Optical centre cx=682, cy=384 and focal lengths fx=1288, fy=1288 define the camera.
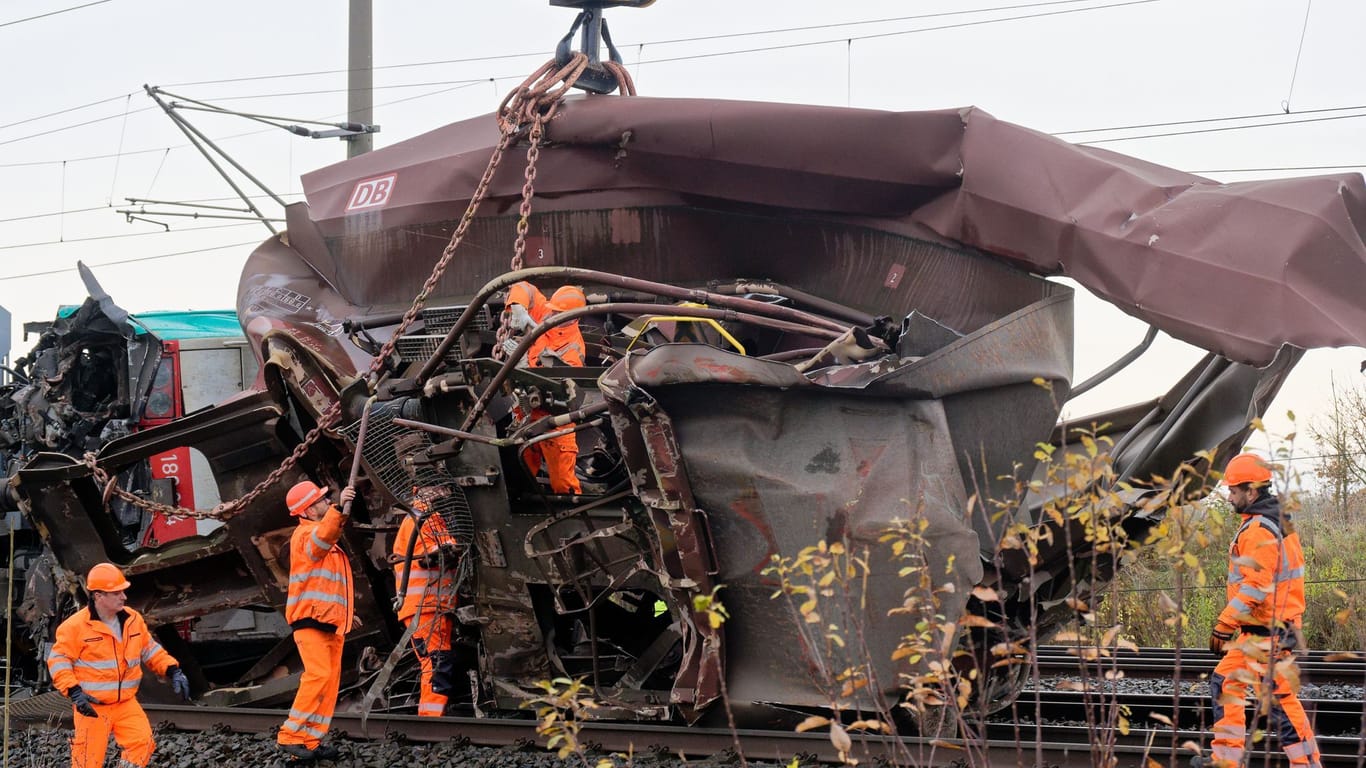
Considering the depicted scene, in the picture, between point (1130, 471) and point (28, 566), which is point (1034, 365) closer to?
point (1130, 471)

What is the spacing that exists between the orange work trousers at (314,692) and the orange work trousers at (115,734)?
624 millimetres

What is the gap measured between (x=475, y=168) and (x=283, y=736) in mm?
3286

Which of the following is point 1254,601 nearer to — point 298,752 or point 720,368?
point 720,368

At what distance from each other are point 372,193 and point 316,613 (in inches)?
113

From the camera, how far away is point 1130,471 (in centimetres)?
632

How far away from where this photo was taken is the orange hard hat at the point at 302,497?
21.2 ft

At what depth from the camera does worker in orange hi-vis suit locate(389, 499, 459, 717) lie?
6320 millimetres

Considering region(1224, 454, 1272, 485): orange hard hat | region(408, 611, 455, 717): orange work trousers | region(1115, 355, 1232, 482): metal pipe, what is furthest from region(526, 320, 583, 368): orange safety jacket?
region(1224, 454, 1272, 485): orange hard hat

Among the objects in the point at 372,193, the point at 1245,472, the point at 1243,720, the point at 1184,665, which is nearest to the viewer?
the point at 1243,720

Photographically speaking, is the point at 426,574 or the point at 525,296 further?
the point at 426,574

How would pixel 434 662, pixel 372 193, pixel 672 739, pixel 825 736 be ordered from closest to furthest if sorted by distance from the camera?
pixel 825 736, pixel 672 739, pixel 434 662, pixel 372 193

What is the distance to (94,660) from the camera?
6148mm

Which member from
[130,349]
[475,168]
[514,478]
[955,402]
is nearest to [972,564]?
[955,402]

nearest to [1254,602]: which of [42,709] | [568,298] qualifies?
[568,298]
